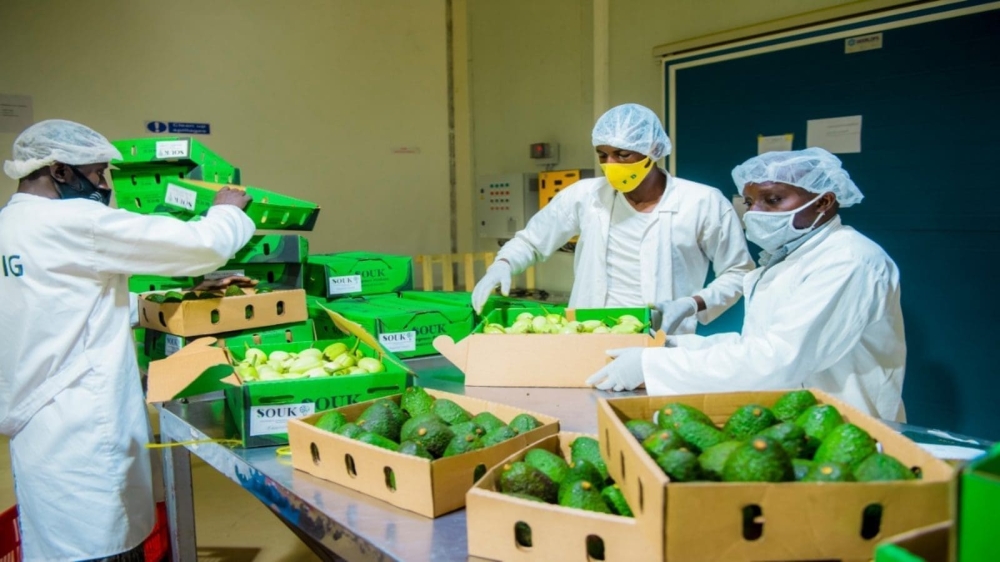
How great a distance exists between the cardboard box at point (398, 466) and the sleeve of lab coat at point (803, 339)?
19.2 inches

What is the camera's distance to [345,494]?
54.5 inches

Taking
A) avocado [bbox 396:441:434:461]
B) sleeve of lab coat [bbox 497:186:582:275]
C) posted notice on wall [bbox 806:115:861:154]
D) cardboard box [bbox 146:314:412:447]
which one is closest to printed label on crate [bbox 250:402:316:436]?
cardboard box [bbox 146:314:412:447]

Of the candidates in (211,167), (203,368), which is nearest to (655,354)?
(203,368)

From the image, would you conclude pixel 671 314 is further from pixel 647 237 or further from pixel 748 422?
pixel 748 422

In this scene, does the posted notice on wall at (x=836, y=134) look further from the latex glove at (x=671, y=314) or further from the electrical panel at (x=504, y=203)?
the electrical panel at (x=504, y=203)

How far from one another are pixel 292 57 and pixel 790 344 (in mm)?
4070

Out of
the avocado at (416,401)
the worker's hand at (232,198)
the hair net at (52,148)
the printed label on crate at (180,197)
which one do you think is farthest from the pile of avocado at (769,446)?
the printed label on crate at (180,197)

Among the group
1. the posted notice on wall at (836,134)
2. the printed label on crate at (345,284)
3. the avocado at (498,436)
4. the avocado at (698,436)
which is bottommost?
the avocado at (498,436)

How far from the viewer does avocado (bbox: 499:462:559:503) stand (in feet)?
3.76

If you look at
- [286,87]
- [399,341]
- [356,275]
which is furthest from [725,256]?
[286,87]

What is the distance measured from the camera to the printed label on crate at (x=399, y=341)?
8.06 ft

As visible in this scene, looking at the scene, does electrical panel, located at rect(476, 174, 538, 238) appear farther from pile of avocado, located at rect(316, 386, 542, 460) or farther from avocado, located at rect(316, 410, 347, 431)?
avocado, located at rect(316, 410, 347, 431)

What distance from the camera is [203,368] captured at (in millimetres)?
1701

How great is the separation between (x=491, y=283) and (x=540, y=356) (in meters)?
0.69
